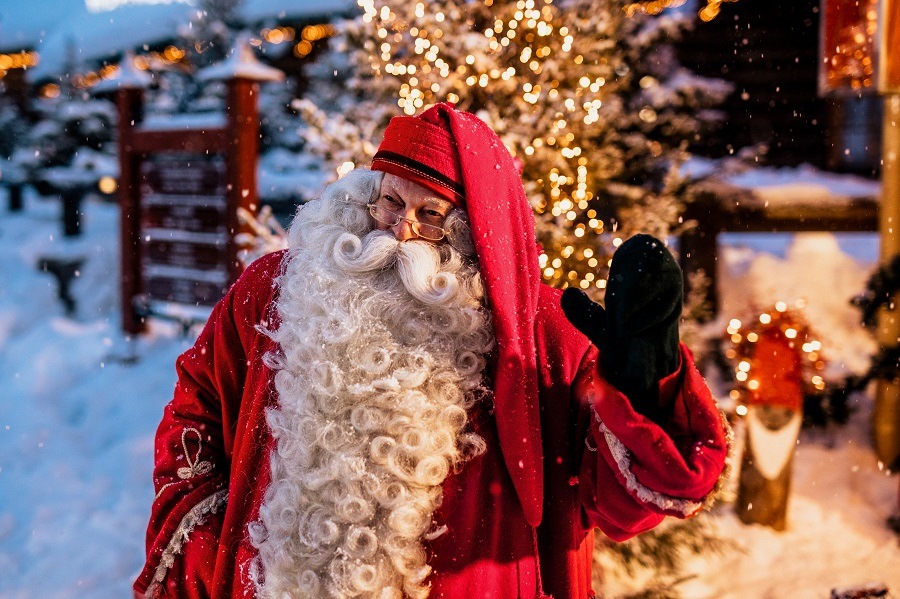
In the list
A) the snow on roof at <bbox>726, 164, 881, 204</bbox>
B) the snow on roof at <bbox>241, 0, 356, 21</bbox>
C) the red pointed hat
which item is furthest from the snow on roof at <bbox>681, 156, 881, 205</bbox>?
the snow on roof at <bbox>241, 0, 356, 21</bbox>

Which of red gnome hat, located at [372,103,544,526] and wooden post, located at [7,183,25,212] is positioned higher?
wooden post, located at [7,183,25,212]

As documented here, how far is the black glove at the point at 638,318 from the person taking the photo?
1.36 meters

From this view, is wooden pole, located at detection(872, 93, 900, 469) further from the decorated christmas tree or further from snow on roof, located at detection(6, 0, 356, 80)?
snow on roof, located at detection(6, 0, 356, 80)

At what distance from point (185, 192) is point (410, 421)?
5.25m

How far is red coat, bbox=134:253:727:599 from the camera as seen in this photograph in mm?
1471

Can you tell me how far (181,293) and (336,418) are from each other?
528cm

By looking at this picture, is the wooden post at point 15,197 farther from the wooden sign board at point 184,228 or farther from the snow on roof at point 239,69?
the snow on roof at point 239,69

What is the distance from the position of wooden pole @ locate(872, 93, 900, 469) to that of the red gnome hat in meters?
4.15

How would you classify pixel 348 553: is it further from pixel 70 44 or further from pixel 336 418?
pixel 70 44

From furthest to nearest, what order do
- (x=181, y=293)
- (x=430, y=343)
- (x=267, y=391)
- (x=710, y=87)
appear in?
(x=181, y=293)
(x=710, y=87)
(x=267, y=391)
(x=430, y=343)

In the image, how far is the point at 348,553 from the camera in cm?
172

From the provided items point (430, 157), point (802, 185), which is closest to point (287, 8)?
point (802, 185)

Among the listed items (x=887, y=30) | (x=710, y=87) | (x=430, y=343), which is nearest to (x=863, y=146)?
(x=710, y=87)

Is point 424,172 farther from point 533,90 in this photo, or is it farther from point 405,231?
point 533,90
